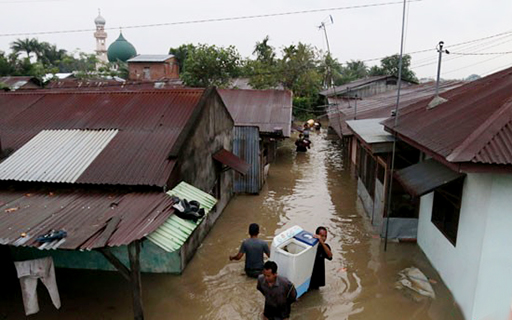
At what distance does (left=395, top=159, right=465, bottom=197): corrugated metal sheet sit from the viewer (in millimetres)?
6891

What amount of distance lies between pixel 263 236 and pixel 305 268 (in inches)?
166

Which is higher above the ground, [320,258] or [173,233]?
[173,233]

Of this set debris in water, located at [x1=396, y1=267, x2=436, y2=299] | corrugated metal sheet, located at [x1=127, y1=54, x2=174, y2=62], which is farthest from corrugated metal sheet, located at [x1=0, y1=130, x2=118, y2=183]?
corrugated metal sheet, located at [x1=127, y1=54, x2=174, y2=62]

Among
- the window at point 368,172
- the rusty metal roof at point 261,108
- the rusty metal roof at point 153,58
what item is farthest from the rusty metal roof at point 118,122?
the rusty metal roof at point 153,58

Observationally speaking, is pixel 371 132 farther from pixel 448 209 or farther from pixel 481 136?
pixel 481 136

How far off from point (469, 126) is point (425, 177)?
4.21 ft

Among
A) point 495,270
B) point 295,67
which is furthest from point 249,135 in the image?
point 295,67

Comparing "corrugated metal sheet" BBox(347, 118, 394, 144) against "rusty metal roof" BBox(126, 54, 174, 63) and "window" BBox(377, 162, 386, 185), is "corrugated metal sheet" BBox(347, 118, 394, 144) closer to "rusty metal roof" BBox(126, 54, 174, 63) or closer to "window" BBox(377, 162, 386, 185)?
"window" BBox(377, 162, 386, 185)

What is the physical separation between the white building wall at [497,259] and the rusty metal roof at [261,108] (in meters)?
12.0

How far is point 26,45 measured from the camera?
56.6 meters

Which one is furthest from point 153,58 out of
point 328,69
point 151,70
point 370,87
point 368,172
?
point 368,172

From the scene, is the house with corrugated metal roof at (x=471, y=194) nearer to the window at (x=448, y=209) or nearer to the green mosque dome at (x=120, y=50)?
the window at (x=448, y=209)

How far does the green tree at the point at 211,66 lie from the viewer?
3164cm

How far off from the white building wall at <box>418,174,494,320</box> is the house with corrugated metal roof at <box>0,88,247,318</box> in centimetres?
490
